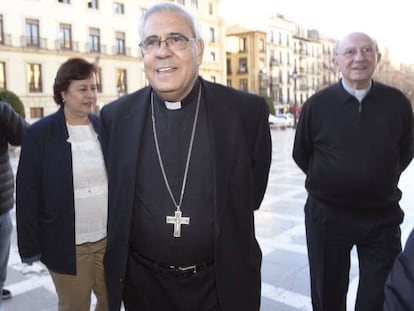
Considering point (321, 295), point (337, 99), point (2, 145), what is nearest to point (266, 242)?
point (321, 295)

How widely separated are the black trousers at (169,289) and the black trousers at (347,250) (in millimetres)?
1094

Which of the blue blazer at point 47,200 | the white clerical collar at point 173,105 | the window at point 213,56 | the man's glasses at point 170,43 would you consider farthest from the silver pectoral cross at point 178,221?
the window at point 213,56

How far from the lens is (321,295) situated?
9.74 feet

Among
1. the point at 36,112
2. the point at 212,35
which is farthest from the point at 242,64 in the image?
the point at 36,112

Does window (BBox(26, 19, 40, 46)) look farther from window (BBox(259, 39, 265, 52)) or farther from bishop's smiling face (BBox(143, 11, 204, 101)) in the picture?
window (BBox(259, 39, 265, 52))

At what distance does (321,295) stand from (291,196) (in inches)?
225

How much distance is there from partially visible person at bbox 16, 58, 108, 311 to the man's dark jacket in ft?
0.94

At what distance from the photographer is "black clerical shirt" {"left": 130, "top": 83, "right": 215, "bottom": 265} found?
200cm

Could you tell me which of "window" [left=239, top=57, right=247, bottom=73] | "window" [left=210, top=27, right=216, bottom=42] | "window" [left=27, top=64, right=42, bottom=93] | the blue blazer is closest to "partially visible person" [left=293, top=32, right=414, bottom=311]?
the blue blazer

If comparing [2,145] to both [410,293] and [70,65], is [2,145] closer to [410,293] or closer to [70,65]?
[70,65]

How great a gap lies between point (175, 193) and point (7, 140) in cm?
140

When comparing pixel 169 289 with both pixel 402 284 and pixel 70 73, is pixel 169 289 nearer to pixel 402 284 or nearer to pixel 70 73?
pixel 402 284

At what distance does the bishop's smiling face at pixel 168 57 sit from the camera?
1964mm

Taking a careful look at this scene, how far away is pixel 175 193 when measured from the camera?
203cm
